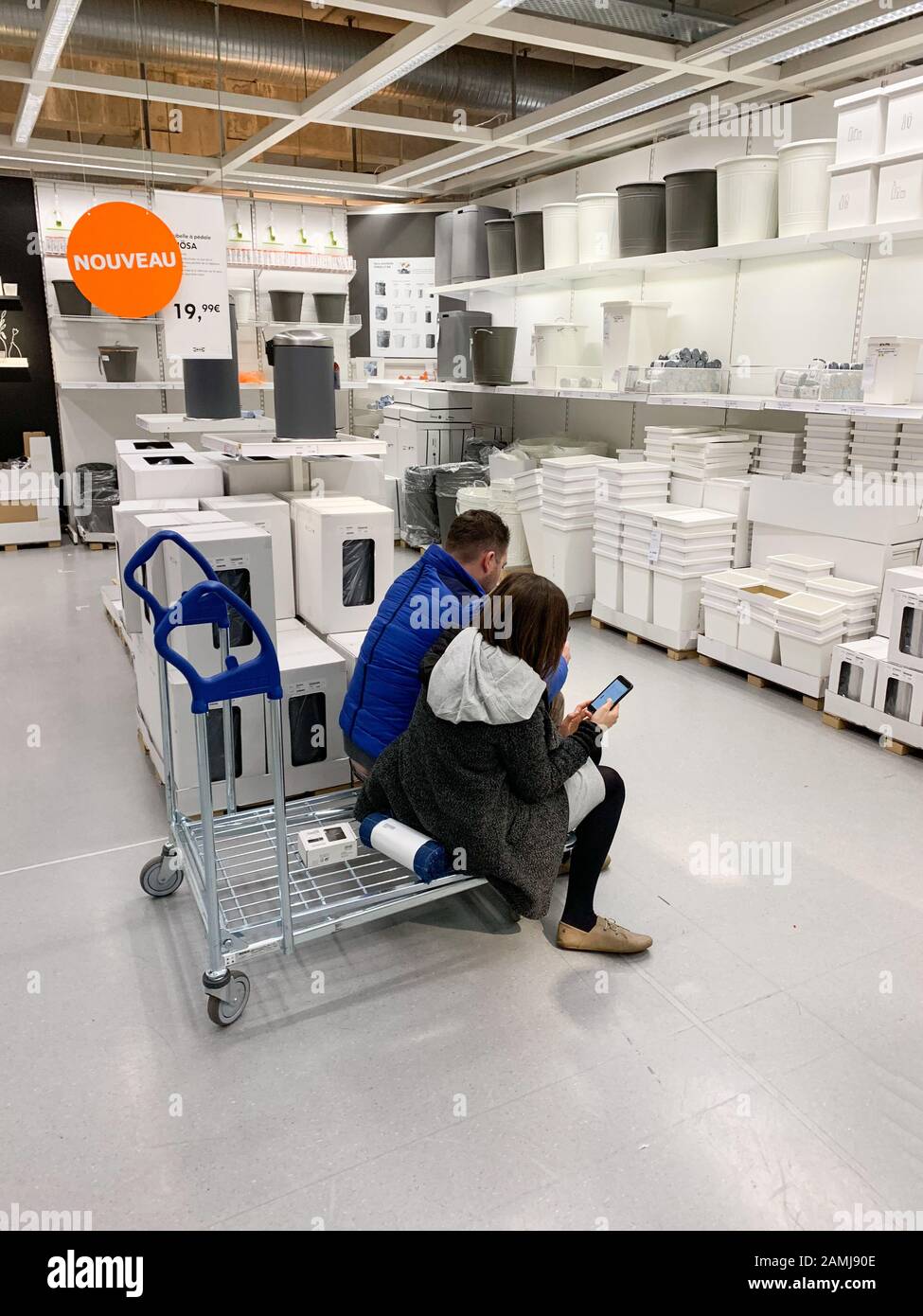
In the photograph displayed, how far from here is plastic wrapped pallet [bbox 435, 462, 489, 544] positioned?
7.19 meters

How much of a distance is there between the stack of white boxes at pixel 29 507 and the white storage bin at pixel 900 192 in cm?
663

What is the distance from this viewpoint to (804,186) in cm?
443

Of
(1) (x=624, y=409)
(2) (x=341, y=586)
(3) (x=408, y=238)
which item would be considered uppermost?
(3) (x=408, y=238)

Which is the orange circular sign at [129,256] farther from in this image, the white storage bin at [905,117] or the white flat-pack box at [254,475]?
the white storage bin at [905,117]

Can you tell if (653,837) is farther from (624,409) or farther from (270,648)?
(624,409)

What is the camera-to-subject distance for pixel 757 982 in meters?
2.51

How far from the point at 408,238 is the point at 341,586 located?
664cm

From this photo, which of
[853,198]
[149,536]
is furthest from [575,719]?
[853,198]

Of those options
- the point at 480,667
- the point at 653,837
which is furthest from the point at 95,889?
the point at 653,837

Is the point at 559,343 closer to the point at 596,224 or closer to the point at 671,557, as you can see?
the point at 596,224

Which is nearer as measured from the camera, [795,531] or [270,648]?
[270,648]

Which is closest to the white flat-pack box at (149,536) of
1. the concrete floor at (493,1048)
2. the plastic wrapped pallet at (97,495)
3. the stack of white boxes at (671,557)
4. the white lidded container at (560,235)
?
the concrete floor at (493,1048)

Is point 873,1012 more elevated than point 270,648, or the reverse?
point 270,648

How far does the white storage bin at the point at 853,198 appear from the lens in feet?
13.4
